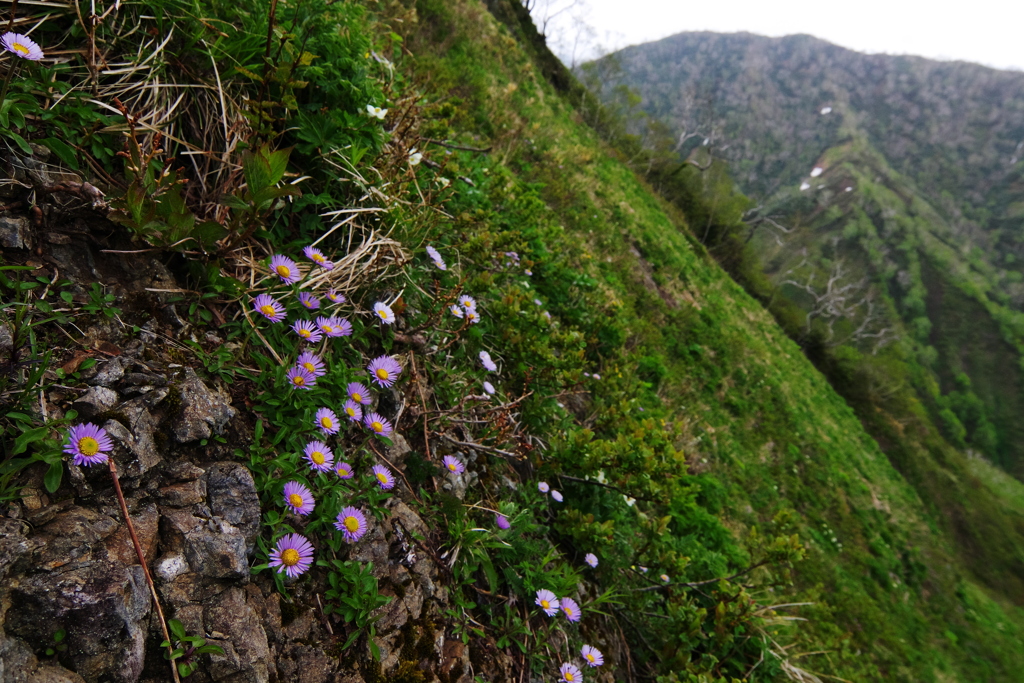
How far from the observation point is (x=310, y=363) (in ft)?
4.80

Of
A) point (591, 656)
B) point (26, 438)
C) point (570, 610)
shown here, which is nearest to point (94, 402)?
point (26, 438)

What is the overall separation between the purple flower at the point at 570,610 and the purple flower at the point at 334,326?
4.37 feet

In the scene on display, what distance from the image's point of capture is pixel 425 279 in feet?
8.02

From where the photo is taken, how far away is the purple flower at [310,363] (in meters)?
1.45

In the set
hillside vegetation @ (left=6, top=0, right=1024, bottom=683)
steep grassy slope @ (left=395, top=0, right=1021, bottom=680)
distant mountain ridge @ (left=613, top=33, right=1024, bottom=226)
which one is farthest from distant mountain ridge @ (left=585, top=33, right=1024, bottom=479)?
hillside vegetation @ (left=6, top=0, right=1024, bottom=683)

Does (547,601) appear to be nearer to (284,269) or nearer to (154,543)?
(154,543)

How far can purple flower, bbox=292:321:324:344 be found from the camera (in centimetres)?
149

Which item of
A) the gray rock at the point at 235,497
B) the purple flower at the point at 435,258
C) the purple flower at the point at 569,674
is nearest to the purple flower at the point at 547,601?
the purple flower at the point at 569,674

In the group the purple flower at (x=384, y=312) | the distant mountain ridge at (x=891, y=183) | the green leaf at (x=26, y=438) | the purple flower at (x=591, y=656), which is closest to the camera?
the green leaf at (x=26, y=438)

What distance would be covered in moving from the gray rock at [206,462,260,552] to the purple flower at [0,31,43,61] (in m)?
1.15

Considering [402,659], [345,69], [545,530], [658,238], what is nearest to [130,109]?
[345,69]

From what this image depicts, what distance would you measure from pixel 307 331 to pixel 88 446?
2.08 ft

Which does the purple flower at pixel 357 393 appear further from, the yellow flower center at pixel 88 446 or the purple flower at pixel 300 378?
the yellow flower center at pixel 88 446

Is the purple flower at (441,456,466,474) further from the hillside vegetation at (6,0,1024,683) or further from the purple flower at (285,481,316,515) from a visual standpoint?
the purple flower at (285,481,316,515)
